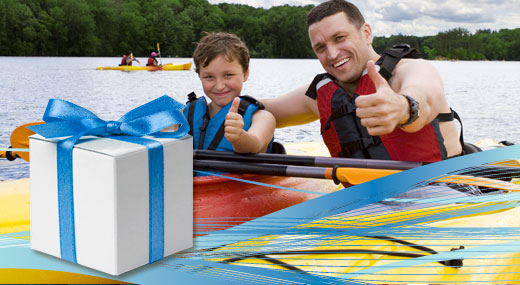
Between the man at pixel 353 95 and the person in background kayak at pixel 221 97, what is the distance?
0.80 ft

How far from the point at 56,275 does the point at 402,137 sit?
1.14 meters

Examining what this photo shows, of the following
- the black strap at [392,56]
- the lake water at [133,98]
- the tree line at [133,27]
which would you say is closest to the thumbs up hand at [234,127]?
the black strap at [392,56]

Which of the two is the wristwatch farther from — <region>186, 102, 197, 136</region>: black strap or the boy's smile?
<region>186, 102, 197, 136</region>: black strap

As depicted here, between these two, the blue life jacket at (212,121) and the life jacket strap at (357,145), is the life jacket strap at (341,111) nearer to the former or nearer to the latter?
the life jacket strap at (357,145)

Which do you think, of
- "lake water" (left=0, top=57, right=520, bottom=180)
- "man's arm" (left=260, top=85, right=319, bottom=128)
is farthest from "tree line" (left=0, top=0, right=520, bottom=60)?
"man's arm" (left=260, top=85, right=319, bottom=128)

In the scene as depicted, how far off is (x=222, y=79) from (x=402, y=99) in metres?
0.77

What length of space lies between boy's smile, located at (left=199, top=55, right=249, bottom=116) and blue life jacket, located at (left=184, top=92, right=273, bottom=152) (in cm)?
4

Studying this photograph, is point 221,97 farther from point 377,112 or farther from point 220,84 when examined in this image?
point 377,112

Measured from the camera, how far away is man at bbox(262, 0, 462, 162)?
1722 millimetres

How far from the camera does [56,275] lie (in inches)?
43.5

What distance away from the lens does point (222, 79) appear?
183 centimetres

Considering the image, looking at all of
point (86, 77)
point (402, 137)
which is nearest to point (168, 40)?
point (86, 77)

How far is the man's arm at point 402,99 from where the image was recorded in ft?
3.70

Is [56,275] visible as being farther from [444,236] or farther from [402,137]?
[402,137]
